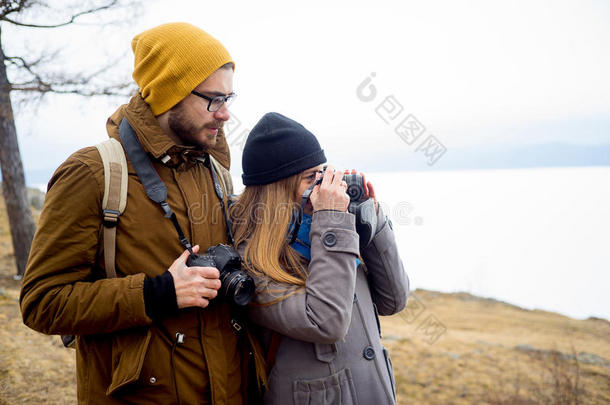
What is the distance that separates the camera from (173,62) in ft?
5.86

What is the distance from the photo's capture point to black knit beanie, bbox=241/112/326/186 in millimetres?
2160

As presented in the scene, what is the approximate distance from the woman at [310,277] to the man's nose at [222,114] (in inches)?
13.1

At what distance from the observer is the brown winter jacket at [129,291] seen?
148cm

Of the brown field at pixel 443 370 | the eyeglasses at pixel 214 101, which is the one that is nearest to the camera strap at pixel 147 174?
the eyeglasses at pixel 214 101

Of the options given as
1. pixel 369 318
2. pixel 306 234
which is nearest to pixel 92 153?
pixel 306 234

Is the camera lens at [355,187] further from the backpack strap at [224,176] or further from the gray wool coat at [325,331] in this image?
the backpack strap at [224,176]

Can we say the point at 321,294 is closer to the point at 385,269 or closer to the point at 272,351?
the point at 272,351

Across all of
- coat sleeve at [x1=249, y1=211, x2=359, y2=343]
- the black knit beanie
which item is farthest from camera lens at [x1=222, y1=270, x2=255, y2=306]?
the black knit beanie

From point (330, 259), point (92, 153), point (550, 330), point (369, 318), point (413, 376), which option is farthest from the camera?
point (550, 330)

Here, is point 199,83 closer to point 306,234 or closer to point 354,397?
point 306,234

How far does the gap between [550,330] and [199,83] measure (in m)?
11.9

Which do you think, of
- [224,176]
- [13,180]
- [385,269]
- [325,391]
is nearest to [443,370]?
[385,269]

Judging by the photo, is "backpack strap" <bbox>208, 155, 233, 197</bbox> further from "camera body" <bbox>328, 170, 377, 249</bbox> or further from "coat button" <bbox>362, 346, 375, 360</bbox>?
"coat button" <bbox>362, 346, 375, 360</bbox>

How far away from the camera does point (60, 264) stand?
4.89 ft
